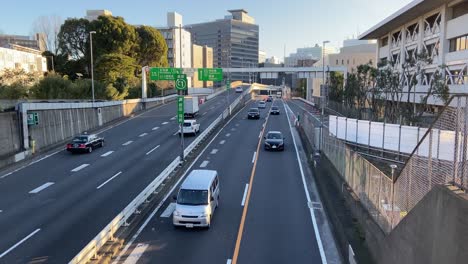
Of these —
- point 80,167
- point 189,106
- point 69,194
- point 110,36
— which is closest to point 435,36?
point 189,106

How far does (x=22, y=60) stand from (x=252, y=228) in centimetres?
6648

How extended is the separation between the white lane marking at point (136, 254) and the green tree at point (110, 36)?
57.9m

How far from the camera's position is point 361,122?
3031cm

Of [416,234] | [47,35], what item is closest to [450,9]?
[416,234]

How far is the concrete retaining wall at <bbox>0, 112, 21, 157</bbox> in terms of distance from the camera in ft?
91.7

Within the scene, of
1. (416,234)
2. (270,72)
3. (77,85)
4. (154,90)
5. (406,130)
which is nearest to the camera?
(416,234)

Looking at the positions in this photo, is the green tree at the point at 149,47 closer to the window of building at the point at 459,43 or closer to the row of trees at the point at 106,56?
the row of trees at the point at 106,56

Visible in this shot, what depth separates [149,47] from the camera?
3012 inches

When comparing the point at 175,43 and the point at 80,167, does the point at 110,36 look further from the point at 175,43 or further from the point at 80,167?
the point at 175,43

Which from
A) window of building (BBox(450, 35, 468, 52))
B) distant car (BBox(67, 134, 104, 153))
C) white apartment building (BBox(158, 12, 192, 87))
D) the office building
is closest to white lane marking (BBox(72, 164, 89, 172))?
distant car (BBox(67, 134, 104, 153))

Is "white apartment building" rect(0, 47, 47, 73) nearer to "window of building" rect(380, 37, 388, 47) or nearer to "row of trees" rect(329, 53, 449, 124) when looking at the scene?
"row of trees" rect(329, 53, 449, 124)

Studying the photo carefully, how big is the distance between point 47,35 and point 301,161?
3166 inches

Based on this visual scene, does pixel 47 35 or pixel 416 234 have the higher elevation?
pixel 47 35

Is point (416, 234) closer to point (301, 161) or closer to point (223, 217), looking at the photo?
point (223, 217)
